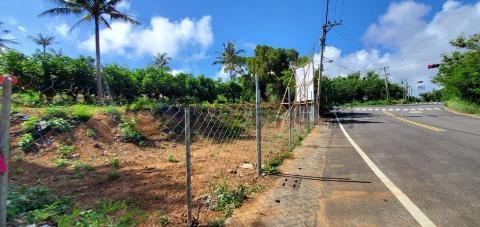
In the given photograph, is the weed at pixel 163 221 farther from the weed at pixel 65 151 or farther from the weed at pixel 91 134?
the weed at pixel 91 134

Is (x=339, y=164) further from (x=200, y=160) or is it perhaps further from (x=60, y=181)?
(x=60, y=181)

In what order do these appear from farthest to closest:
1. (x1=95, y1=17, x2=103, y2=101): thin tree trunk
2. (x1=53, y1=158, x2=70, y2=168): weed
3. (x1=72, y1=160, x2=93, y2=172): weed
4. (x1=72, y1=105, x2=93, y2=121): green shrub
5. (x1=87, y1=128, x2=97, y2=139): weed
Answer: (x1=95, y1=17, x2=103, y2=101): thin tree trunk < (x1=72, y1=105, x2=93, y2=121): green shrub < (x1=87, y1=128, x2=97, y2=139): weed < (x1=53, y1=158, x2=70, y2=168): weed < (x1=72, y1=160, x2=93, y2=172): weed

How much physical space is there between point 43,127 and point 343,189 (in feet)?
32.2

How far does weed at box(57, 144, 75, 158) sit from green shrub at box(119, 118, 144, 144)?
6.02ft

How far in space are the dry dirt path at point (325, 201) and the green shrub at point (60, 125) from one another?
779 cm

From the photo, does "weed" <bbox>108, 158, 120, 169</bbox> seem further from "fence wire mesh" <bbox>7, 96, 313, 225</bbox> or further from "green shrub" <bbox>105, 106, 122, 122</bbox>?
"green shrub" <bbox>105, 106, 122, 122</bbox>

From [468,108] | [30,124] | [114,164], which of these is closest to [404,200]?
[114,164]

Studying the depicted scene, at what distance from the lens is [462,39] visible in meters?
40.5

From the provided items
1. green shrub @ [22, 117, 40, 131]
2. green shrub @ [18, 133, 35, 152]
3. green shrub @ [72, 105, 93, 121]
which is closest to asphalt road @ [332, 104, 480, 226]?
green shrub @ [18, 133, 35, 152]

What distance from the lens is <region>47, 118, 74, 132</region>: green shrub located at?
11359mm

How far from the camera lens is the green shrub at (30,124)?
11.1 metres

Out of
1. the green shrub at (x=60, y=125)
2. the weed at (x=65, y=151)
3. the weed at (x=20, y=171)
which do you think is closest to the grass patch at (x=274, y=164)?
the weed at (x=20, y=171)

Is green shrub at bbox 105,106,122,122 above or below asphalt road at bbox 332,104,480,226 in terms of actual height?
above

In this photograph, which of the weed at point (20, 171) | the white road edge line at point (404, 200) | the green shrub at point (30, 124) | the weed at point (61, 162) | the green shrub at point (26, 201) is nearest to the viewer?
the green shrub at point (26, 201)
